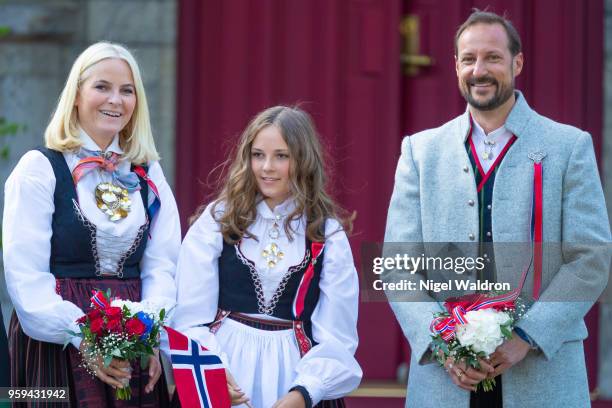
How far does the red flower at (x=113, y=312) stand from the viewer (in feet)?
12.4

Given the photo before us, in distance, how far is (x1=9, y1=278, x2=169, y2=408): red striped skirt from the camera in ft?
13.1

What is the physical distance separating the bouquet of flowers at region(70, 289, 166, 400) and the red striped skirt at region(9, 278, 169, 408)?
0.17 m

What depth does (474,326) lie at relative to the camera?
3678 mm

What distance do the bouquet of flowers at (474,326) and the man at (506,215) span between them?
0.06 metres

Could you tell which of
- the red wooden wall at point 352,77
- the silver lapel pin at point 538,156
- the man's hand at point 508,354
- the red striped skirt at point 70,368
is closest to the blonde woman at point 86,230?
the red striped skirt at point 70,368

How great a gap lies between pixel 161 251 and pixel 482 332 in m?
1.26

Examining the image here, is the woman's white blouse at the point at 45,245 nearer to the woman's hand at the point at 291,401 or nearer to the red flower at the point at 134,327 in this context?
the red flower at the point at 134,327

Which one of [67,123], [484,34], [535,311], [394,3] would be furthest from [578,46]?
[67,123]

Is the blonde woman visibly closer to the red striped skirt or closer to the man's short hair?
the red striped skirt

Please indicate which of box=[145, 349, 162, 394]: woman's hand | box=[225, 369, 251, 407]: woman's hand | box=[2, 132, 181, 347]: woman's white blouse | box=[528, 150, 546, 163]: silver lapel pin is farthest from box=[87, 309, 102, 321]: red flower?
box=[528, 150, 546, 163]: silver lapel pin

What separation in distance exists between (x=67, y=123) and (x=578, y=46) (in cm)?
337

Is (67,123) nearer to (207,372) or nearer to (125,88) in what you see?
(125,88)

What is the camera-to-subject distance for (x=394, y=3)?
647 cm

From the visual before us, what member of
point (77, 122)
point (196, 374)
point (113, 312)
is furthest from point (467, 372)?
point (77, 122)
